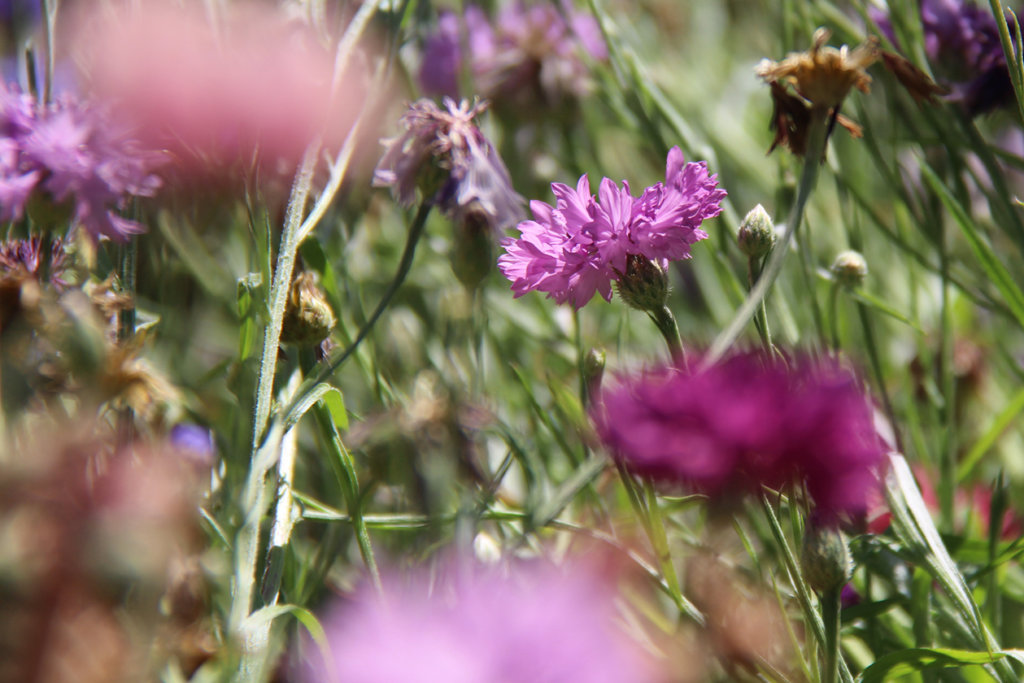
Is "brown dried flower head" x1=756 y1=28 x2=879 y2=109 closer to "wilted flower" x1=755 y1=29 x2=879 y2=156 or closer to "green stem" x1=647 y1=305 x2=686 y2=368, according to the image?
"wilted flower" x1=755 y1=29 x2=879 y2=156

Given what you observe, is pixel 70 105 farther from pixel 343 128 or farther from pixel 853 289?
pixel 853 289

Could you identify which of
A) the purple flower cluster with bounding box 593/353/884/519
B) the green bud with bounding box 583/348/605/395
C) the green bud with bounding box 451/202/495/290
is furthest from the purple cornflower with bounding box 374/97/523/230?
the purple flower cluster with bounding box 593/353/884/519

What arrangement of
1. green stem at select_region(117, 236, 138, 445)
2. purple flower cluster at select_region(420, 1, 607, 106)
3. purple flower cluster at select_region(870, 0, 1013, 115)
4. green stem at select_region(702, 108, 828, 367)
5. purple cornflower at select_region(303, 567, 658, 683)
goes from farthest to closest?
purple flower cluster at select_region(420, 1, 607, 106) → purple flower cluster at select_region(870, 0, 1013, 115) → green stem at select_region(117, 236, 138, 445) → green stem at select_region(702, 108, 828, 367) → purple cornflower at select_region(303, 567, 658, 683)

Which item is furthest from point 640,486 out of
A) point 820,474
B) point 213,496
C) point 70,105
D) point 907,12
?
point 907,12

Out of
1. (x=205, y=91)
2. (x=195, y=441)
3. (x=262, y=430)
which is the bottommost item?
(x=195, y=441)

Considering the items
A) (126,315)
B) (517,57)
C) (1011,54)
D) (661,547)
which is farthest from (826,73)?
(517,57)

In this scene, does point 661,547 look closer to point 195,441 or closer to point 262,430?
point 262,430

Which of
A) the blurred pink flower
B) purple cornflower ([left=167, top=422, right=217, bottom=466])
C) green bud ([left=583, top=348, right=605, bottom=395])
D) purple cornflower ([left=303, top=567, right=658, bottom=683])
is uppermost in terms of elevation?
the blurred pink flower
